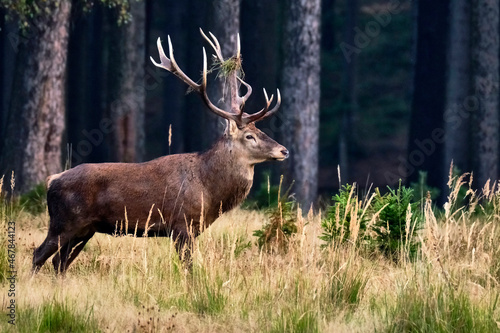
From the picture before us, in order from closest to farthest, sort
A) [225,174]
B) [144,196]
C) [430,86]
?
[144,196]
[225,174]
[430,86]

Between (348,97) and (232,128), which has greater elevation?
(232,128)

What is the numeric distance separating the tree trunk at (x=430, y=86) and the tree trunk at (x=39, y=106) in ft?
31.0

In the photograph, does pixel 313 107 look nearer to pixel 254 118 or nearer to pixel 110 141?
pixel 110 141

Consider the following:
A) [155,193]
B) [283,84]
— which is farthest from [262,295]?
[283,84]

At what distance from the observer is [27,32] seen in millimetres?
15320

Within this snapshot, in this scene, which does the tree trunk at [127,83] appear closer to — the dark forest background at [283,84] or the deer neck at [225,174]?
the dark forest background at [283,84]

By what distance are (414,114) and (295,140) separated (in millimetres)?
6206

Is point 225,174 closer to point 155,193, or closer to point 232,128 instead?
point 232,128

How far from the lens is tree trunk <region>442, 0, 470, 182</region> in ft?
67.4

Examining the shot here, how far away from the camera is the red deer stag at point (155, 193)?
901 centimetres

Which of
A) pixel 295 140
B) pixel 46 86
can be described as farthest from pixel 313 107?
pixel 46 86

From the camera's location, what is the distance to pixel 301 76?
16.5 meters

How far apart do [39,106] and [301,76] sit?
453cm

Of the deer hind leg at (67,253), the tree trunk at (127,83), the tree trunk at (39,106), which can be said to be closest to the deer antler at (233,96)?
the deer hind leg at (67,253)
